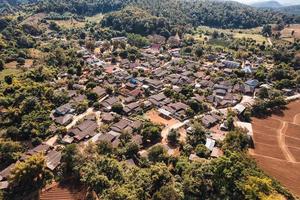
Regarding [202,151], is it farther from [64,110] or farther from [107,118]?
[64,110]

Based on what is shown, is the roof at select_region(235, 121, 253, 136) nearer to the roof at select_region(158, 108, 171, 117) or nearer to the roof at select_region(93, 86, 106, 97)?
the roof at select_region(158, 108, 171, 117)

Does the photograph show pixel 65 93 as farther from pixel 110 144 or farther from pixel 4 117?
pixel 110 144

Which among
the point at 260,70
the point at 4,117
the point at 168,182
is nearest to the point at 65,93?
the point at 4,117

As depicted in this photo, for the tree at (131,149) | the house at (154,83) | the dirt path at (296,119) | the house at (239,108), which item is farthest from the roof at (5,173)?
the dirt path at (296,119)

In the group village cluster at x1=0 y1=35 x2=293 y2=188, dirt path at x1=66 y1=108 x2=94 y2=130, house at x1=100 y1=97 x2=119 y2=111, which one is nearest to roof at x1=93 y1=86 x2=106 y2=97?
village cluster at x1=0 y1=35 x2=293 y2=188

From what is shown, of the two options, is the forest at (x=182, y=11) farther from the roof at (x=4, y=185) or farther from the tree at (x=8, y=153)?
the roof at (x=4, y=185)

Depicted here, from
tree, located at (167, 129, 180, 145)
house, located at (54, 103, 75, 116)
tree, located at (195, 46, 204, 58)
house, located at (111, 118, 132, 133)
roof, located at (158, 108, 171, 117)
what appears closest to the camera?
tree, located at (167, 129, 180, 145)
